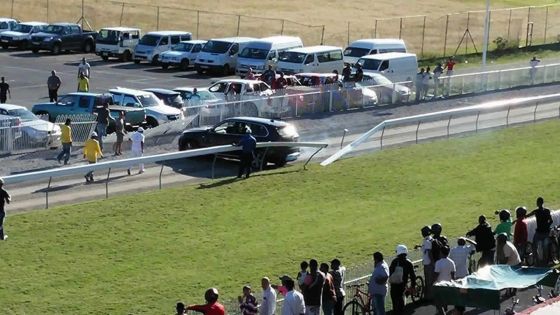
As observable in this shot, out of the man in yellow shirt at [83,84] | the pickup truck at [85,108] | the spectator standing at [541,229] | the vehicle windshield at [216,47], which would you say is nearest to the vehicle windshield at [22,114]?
the pickup truck at [85,108]

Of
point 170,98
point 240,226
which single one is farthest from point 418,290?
point 170,98

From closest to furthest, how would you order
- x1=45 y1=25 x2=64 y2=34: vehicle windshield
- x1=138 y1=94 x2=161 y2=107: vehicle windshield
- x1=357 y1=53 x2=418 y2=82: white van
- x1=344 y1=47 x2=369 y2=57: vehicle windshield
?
1. x1=138 y1=94 x2=161 y2=107: vehicle windshield
2. x1=357 y1=53 x2=418 y2=82: white van
3. x1=344 y1=47 x2=369 y2=57: vehicle windshield
4. x1=45 y1=25 x2=64 y2=34: vehicle windshield

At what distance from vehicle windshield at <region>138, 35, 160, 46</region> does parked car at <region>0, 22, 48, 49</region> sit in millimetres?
5759

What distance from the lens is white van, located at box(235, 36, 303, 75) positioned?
5259 cm

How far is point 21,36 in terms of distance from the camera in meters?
59.9

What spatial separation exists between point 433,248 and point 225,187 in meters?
9.84

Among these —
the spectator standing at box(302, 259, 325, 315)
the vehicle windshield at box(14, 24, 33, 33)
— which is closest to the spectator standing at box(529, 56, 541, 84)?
the vehicle windshield at box(14, 24, 33, 33)

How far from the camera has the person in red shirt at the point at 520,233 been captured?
929 inches

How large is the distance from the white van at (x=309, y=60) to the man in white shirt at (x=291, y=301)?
32.9 m

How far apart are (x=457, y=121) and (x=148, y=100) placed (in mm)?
10282

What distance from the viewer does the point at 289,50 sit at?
52406 millimetres

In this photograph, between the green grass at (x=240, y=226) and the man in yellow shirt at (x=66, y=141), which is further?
the man in yellow shirt at (x=66, y=141)

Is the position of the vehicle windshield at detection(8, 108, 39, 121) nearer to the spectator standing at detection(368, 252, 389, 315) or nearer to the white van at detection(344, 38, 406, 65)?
the spectator standing at detection(368, 252, 389, 315)

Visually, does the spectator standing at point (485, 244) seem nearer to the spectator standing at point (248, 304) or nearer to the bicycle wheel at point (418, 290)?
the bicycle wheel at point (418, 290)
